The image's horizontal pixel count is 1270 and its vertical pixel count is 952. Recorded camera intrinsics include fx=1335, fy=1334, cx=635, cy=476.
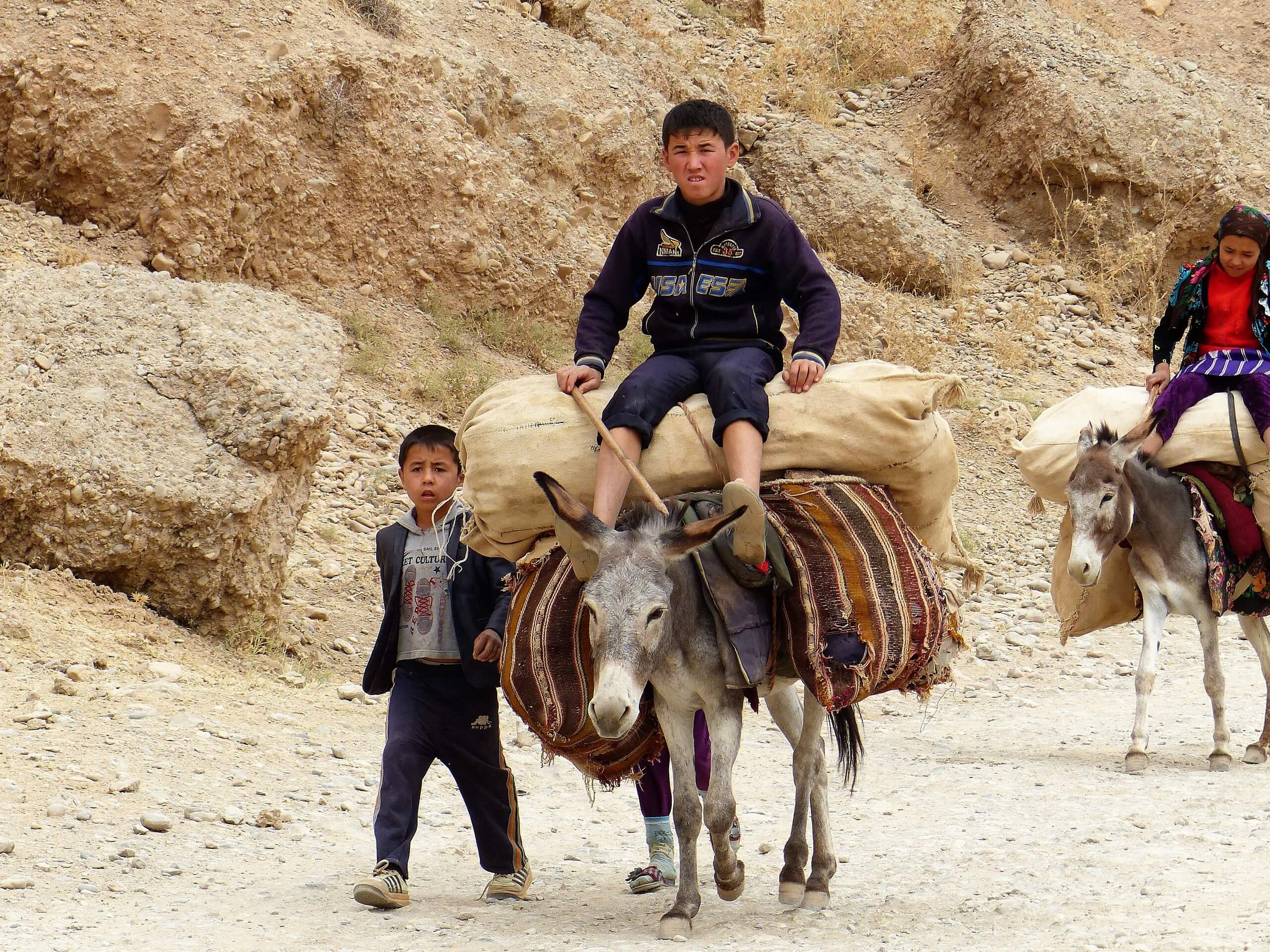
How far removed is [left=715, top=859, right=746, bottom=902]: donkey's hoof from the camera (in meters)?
4.21

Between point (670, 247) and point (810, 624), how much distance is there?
4.86 feet

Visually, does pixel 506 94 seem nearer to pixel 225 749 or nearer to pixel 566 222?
pixel 566 222

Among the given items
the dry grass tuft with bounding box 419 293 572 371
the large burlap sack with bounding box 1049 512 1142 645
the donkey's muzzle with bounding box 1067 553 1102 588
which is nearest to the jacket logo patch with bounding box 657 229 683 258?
the donkey's muzzle with bounding box 1067 553 1102 588

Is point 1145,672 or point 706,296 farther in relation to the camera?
point 1145,672

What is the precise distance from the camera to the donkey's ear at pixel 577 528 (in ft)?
13.3

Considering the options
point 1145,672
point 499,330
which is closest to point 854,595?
point 1145,672

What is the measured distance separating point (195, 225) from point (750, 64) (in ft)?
30.5

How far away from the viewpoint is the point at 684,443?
4.54m

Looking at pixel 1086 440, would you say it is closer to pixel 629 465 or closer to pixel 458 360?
pixel 629 465

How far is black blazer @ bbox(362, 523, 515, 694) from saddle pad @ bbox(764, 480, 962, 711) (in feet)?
3.36

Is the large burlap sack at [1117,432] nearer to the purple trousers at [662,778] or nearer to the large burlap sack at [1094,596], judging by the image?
the large burlap sack at [1094,596]

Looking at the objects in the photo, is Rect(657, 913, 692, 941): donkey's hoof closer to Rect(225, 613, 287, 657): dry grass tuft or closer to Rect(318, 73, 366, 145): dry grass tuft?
Rect(225, 613, 287, 657): dry grass tuft

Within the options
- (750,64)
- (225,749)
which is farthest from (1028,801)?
(750,64)

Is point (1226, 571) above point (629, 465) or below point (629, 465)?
below
